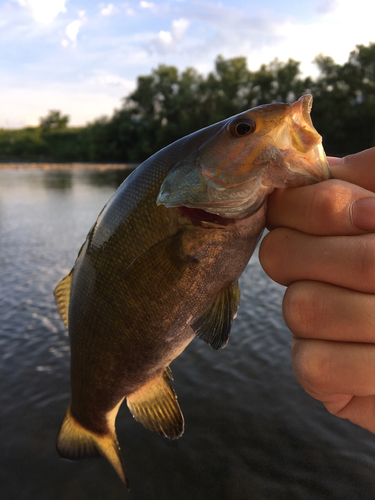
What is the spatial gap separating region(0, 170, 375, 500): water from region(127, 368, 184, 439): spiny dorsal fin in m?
2.25

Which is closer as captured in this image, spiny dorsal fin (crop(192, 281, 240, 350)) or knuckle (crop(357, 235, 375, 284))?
knuckle (crop(357, 235, 375, 284))

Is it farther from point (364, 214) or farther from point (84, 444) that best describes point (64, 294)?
point (364, 214)

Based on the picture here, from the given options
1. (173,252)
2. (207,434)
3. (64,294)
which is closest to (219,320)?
(173,252)

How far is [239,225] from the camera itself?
1609 millimetres

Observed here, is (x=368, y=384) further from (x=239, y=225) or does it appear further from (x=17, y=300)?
(x=17, y=300)

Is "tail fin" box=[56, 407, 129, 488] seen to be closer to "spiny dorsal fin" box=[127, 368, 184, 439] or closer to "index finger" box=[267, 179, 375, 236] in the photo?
"spiny dorsal fin" box=[127, 368, 184, 439]

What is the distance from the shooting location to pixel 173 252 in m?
1.71

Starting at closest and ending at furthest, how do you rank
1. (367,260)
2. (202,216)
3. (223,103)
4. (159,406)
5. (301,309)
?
(367,260)
(301,309)
(202,216)
(159,406)
(223,103)

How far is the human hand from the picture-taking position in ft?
4.46

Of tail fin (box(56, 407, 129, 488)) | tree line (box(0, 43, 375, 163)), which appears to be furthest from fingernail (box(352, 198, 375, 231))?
tree line (box(0, 43, 375, 163))

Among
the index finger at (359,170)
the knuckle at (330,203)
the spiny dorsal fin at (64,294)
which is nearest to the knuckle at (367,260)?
the knuckle at (330,203)

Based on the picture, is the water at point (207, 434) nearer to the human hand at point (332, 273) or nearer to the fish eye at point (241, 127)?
the human hand at point (332, 273)

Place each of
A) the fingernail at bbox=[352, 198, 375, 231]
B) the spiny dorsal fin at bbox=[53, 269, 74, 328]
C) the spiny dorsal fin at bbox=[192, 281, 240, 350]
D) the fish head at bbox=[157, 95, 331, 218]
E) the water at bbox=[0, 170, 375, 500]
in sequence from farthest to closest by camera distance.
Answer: the water at bbox=[0, 170, 375, 500], the spiny dorsal fin at bbox=[53, 269, 74, 328], the spiny dorsal fin at bbox=[192, 281, 240, 350], the fish head at bbox=[157, 95, 331, 218], the fingernail at bbox=[352, 198, 375, 231]

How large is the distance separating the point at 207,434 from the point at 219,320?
3468mm
